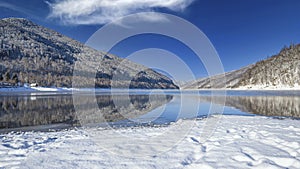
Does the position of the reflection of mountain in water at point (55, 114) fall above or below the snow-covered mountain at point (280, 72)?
below

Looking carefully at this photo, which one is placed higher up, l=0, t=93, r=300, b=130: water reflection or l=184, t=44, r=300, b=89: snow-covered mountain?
l=184, t=44, r=300, b=89: snow-covered mountain

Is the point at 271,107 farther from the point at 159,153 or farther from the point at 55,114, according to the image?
the point at 55,114

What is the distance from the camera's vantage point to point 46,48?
17988 cm

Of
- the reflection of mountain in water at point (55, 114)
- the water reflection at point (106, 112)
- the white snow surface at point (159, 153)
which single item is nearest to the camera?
the white snow surface at point (159, 153)

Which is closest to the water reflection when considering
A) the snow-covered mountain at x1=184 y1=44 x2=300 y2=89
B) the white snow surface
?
the white snow surface

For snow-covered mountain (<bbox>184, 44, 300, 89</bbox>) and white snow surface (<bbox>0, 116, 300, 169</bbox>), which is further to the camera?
snow-covered mountain (<bbox>184, 44, 300, 89</bbox>)

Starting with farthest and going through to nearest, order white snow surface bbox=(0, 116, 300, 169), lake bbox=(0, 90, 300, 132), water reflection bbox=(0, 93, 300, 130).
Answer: water reflection bbox=(0, 93, 300, 130) → lake bbox=(0, 90, 300, 132) → white snow surface bbox=(0, 116, 300, 169)

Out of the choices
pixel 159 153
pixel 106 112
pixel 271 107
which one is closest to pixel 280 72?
pixel 271 107

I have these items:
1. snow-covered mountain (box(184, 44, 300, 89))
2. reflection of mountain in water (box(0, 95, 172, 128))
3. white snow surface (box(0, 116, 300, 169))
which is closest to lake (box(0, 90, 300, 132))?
reflection of mountain in water (box(0, 95, 172, 128))

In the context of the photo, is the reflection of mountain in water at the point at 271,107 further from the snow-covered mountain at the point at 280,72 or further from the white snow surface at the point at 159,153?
the snow-covered mountain at the point at 280,72

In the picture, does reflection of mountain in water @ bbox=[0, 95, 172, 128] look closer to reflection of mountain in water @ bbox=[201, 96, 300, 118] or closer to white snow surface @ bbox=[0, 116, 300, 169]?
white snow surface @ bbox=[0, 116, 300, 169]

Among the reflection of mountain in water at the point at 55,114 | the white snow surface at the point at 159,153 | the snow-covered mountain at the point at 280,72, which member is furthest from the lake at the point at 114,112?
the snow-covered mountain at the point at 280,72

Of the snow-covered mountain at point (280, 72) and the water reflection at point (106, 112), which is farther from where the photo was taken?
the snow-covered mountain at point (280, 72)

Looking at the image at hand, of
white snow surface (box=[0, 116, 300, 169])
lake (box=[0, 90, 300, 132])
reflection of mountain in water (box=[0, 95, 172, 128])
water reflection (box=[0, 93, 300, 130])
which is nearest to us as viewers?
white snow surface (box=[0, 116, 300, 169])
